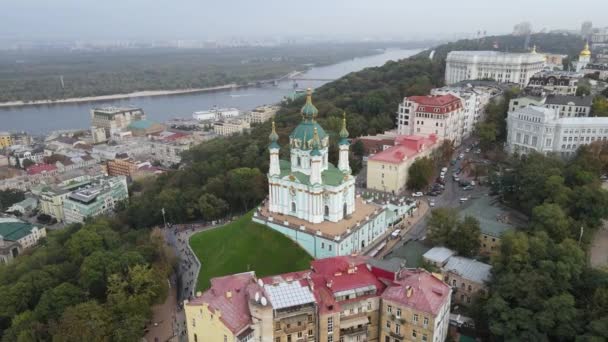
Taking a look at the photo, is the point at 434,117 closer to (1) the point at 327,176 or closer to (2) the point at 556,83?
(2) the point at 556,83

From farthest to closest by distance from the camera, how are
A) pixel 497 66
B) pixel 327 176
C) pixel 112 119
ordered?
pixel 112 119
pixel 497 66
pixel 327 176

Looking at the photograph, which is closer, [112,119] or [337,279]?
[337,279]

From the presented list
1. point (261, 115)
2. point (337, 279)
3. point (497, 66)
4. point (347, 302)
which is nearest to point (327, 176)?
point (337, 279)

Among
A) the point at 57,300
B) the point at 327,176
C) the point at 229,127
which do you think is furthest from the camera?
the point at 229,127

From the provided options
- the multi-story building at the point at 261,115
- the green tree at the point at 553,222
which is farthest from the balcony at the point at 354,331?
the multi-story building at the point at 261,115

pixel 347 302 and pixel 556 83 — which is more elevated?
pixel 556 83
